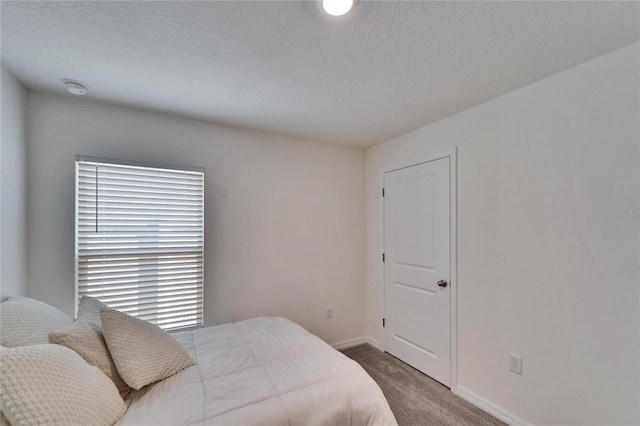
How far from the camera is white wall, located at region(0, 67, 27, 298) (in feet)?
5.44

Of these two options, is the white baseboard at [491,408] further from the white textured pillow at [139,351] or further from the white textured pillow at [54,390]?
the white textured pillow at [54,390]

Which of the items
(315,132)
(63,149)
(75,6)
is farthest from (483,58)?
(63,149)

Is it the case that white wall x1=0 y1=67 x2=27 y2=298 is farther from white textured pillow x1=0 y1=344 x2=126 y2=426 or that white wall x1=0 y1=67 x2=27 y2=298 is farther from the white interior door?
the white interior door

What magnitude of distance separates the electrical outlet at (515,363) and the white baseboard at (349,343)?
172 cm

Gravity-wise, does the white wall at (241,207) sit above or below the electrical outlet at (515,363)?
above

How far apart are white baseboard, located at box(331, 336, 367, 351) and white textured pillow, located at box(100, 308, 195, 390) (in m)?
1.98

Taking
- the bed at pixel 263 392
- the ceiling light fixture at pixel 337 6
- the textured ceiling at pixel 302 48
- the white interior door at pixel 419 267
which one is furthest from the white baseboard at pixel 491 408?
the ceiling light fixture at pixel 337 6

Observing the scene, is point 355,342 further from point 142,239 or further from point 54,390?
point 54,390

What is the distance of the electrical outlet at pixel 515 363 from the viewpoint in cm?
193

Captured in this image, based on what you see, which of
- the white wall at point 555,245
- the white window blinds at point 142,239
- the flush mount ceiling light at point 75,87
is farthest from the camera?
the white window blinds at point 142,239

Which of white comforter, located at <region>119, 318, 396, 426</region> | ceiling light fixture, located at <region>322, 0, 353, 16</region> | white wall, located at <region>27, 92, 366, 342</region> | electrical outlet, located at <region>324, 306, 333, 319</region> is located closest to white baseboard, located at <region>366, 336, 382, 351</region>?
white wall, located at <region>27, 92, 366, 342</region>

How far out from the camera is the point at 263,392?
1.38 metres

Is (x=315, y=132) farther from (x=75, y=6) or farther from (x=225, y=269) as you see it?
(x=75, y=6)

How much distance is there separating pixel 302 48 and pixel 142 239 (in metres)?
1.98
